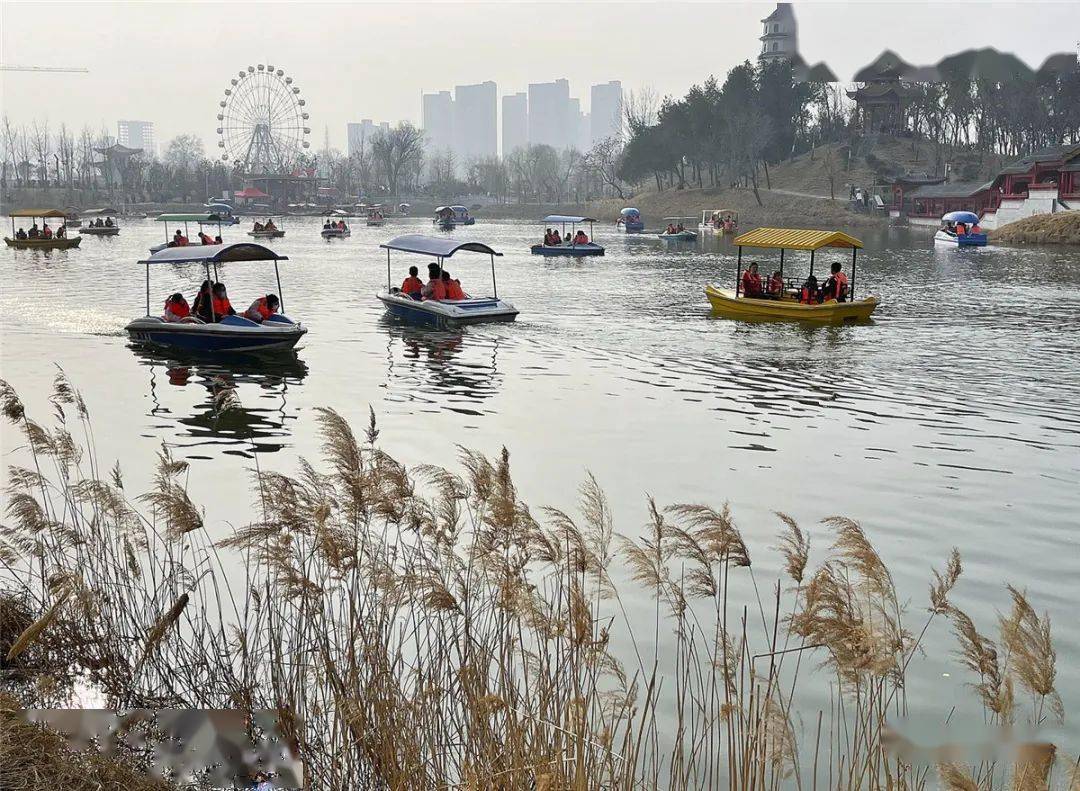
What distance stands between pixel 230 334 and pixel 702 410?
30.6 feet

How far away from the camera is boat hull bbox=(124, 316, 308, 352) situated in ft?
67.1

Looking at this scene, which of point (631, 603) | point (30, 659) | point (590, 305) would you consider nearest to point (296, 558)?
point (30, 659)

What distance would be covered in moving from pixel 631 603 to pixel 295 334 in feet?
43.7

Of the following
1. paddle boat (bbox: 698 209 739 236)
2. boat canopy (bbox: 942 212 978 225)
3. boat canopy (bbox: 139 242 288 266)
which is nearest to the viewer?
boat canopy (bbox: 139 242 288 266)

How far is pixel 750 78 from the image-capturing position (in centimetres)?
9256

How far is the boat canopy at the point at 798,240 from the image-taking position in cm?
2530

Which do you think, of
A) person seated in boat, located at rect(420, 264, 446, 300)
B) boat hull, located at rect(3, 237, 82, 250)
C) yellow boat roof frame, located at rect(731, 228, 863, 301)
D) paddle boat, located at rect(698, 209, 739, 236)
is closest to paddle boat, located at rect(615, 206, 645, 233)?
paddle boat, located at rect(698, 209, 739, 236)

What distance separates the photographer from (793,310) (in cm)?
2552

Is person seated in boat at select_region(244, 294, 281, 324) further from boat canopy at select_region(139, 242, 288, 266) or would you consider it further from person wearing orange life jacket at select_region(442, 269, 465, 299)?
person wearing orange life jacket at select_region(442, 269, 465, 299)

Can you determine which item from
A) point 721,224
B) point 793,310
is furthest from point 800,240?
point 721,224

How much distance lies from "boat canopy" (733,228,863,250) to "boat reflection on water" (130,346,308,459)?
11392 millimetres

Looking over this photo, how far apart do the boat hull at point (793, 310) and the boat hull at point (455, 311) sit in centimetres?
558

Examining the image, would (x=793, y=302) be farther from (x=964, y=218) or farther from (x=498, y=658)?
(x=964, y=218)

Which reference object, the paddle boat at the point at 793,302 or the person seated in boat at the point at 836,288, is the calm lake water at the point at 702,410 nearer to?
the paddle boat at the point at 793,302
